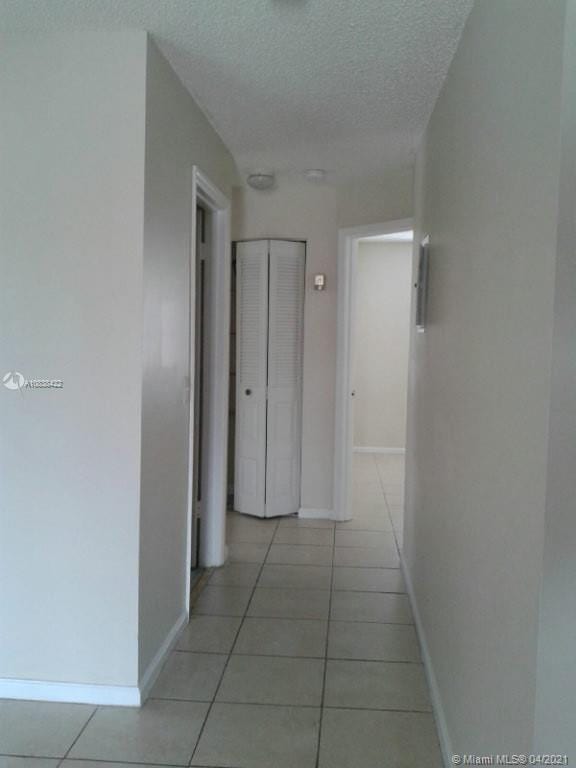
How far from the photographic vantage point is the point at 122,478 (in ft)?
7.80

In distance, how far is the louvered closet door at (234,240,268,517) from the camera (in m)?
4.76

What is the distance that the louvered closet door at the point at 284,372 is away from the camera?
4.77 m

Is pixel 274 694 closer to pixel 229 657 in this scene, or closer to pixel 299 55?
pixel 229 657

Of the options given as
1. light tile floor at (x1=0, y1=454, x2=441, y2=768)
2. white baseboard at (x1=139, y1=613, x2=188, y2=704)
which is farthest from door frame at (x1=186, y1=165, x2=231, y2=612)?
white baseboard at (x1=139, y1=613, x2=188, y2=704)

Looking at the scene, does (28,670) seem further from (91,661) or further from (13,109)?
(13,109)

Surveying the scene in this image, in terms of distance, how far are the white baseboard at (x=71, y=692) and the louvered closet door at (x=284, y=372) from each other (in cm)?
249

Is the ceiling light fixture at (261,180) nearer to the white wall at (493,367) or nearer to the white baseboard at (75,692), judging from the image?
the white wall at (493,367)

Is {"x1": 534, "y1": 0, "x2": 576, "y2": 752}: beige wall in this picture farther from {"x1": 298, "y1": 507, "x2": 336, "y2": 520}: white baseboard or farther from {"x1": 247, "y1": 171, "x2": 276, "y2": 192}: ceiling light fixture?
{"x1": 298, "y1": 507, "x2": 336, "y2": 520}: white baseboard

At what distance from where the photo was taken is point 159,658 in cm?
264

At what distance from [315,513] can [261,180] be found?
8.16 feet

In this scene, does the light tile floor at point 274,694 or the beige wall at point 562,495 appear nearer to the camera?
the beige wall at point 562,495

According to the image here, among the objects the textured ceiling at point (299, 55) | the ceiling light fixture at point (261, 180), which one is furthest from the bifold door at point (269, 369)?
the textured ceiling at point (299, 55)

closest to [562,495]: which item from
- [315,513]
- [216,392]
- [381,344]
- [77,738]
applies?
[77,738]

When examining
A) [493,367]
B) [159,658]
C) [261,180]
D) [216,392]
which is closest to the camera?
[493,367]
